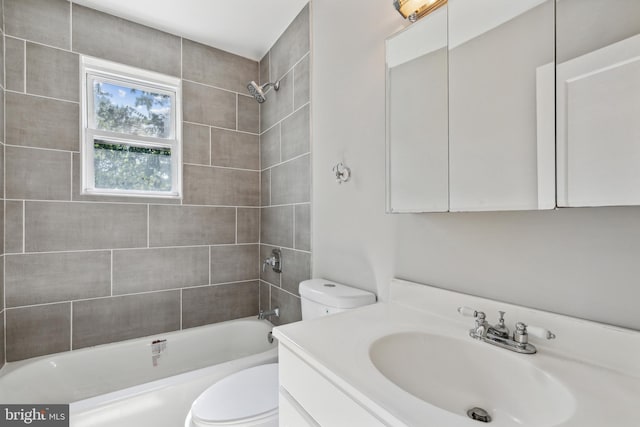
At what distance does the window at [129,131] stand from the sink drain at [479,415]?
2078mm

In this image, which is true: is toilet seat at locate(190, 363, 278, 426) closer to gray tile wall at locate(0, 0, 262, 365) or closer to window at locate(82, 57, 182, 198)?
gray tile wall at locate(0, 0, 262, 365)

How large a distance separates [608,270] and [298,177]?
152 centimetres

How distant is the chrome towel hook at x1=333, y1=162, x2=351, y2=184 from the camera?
1460mm

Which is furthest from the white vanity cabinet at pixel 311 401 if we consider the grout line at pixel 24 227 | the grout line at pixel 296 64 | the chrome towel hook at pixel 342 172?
the grout line at pixel 24 227

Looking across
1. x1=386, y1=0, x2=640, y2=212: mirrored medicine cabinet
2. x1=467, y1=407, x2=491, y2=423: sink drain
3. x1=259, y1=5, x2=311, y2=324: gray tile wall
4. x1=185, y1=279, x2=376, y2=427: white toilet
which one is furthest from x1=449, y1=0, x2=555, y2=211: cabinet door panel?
x1=259, y1=5, x2=311, y2=324: gray tile wall

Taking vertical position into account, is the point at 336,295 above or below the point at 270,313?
above

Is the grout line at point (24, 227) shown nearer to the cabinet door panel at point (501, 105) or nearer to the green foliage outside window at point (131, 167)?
the green foliage outside window at point (131, 167)

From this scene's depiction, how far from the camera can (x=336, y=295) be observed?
1296 millimetres

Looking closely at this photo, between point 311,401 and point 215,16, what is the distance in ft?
7.34

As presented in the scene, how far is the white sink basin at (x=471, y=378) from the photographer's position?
0.64 meters

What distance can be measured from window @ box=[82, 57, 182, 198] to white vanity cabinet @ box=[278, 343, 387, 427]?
1.71 m

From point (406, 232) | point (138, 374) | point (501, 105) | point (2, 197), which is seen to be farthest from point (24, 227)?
point (501, 105)

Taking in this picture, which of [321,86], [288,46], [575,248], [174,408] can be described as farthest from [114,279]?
[575,248]

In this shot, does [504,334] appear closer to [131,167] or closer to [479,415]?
[479,415]
